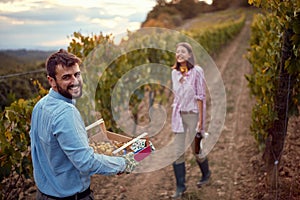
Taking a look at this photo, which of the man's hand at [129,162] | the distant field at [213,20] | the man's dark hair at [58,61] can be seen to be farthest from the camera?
the distant field at [213,20]

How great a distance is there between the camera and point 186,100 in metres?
4.04

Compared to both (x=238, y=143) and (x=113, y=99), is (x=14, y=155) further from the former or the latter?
(x=238, y=143)

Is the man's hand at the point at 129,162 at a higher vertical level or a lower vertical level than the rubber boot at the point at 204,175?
higher

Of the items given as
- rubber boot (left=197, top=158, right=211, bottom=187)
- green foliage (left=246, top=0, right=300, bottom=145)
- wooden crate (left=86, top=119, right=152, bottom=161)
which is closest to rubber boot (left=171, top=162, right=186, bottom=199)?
rubber boot (left=197, top=158, right=211, bottom=187)

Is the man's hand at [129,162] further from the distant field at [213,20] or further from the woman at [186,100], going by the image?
the distant field at [213,20]

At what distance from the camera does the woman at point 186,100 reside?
399cm

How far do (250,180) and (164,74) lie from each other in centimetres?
394

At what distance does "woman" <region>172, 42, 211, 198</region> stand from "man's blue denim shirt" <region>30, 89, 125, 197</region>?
1.94m

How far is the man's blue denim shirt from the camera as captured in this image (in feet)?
6.28

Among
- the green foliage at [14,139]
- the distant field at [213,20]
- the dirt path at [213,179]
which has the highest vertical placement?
the distant field at [213,20]

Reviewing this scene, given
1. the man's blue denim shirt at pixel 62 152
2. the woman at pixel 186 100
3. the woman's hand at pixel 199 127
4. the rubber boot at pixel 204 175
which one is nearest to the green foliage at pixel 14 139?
the man's blue denim shirt at pixel 62 152

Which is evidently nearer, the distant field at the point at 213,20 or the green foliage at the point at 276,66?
the green foliage at the point at 276,66

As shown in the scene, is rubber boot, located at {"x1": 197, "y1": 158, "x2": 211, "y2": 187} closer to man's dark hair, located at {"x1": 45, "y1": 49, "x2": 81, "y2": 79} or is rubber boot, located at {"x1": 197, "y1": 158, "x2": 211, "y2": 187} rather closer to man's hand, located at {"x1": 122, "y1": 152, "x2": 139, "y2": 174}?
man's hand, located at {"x1": 122, "y1": 152, "x2": 139, "y2": 174}

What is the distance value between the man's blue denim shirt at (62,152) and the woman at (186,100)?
76.3 inches
